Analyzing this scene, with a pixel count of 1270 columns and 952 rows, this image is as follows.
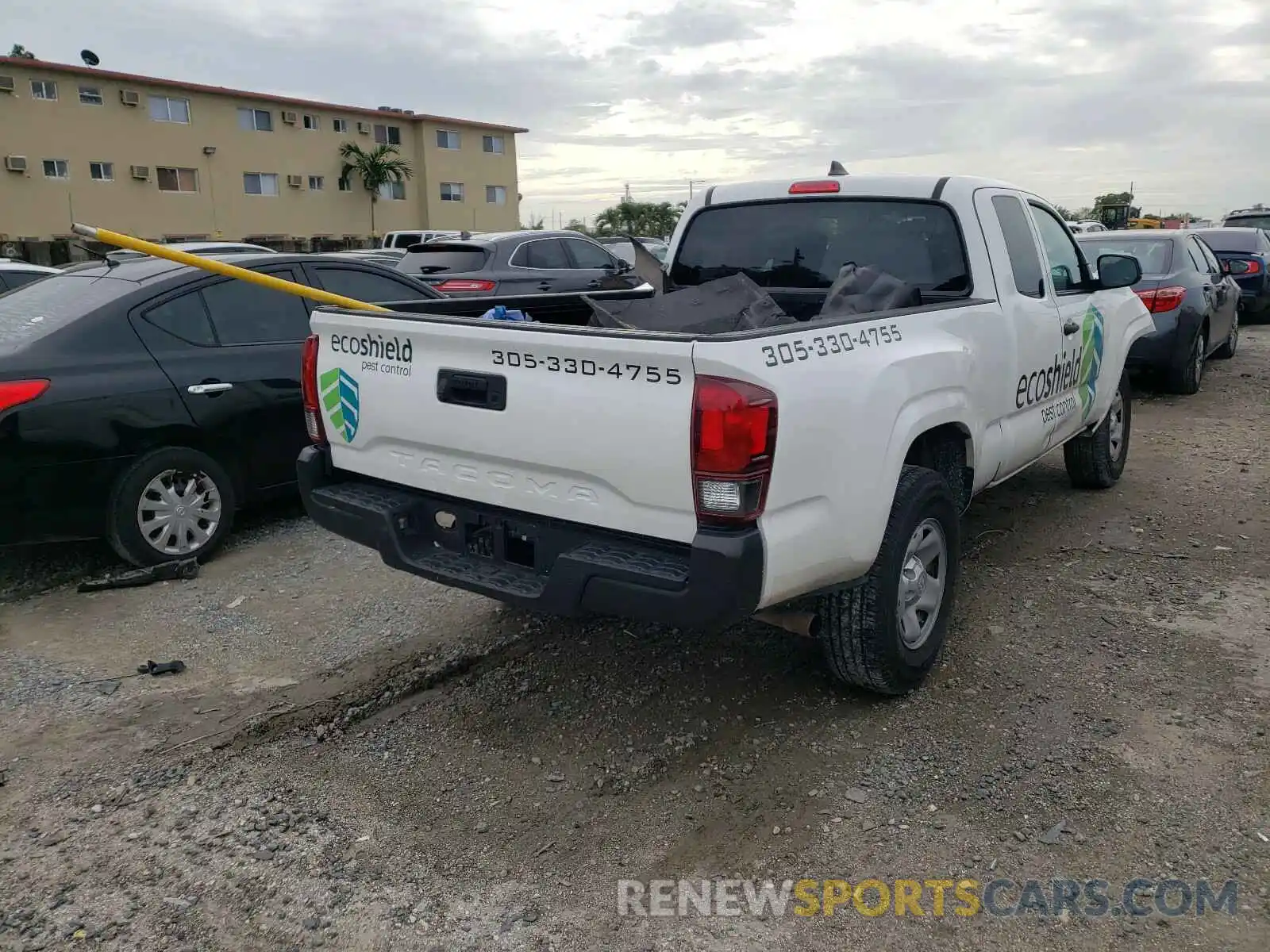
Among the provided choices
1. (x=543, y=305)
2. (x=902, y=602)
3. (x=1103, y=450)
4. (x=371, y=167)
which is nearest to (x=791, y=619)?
(x=902, y=602)

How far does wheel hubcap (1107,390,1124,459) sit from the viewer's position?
21.7 feet

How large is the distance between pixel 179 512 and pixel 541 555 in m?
2.99

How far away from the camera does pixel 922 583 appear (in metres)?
3.87

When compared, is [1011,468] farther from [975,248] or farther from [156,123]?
[156,123]

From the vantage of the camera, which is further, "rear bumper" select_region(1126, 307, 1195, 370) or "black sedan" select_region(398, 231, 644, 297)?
"black sedan" select_region(398, 231, 644, 297)

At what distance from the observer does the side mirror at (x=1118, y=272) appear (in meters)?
5.47

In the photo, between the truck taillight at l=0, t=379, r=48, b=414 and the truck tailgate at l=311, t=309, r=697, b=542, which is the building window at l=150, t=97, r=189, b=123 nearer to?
the truck taillight at l=0, t=379, r=48, b=414

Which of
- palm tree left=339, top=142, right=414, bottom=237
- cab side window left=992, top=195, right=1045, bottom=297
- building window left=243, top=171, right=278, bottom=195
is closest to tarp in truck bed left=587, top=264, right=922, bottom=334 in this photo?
cab side window left=992, top=195, right=1045, bottom=297

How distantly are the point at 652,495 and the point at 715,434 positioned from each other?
1.00 feet

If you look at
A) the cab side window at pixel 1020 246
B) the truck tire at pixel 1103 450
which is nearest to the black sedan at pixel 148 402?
the cab side window at pixel 1020 246

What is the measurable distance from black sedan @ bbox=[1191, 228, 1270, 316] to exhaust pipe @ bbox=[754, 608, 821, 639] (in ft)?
45.8

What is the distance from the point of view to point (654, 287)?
521cm

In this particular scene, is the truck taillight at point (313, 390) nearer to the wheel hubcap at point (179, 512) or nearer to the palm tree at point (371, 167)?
the wheel hubcap at point (179, 512)

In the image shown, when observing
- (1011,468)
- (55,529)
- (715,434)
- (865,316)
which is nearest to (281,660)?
(55,529)
